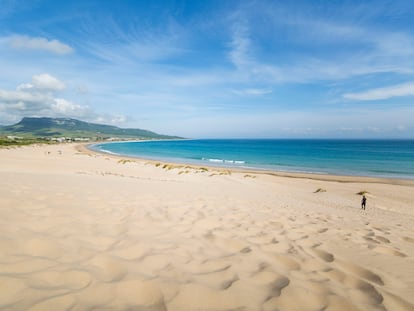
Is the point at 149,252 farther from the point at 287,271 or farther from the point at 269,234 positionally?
the point at 269,234

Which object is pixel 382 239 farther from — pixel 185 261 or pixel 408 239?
pixel 185 261

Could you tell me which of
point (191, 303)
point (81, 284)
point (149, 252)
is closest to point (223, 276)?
point (191, 303)

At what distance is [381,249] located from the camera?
4.08 metres

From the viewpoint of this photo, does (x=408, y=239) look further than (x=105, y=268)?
Yes

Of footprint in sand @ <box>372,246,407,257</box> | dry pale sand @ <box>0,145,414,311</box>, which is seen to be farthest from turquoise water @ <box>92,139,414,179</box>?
dry pale sand @ <box>0,145,414,311</box>

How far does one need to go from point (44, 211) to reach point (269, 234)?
4196mm

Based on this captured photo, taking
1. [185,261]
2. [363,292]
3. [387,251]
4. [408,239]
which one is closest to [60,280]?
[185,261]

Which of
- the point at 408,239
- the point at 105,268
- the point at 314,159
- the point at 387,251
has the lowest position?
the point at 314,159

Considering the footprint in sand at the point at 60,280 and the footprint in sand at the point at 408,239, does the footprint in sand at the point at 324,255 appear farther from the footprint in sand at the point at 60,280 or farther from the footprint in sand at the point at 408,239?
the footprint in sand at the point at 60,280

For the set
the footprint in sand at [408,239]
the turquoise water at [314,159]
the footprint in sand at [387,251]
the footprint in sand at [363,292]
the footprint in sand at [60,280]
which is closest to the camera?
the footprint in sand at [60,280]

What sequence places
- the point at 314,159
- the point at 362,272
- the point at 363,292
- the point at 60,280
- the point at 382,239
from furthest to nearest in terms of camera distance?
the point at 314,159 < the point at 382,239 < the point at 362,272 < the point at 363,292 < the point at 60,280

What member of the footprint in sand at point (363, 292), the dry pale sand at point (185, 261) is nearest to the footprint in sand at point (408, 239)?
the dry pale sand at point (185, 261)

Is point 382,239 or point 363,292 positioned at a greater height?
point 363,292

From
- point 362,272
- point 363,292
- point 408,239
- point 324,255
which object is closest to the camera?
point 363,292
